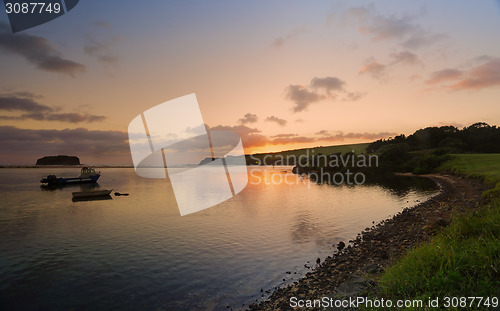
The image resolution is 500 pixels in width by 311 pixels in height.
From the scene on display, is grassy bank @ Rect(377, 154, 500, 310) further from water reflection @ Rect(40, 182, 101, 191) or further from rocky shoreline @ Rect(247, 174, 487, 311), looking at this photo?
water reflection @ Rect(40, 182, 101, 191)

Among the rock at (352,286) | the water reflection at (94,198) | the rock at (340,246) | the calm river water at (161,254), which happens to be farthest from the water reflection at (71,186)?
the rock at (352,286)

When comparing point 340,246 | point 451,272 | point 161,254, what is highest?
point 451,272

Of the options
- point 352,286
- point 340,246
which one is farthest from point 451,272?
point 340,246

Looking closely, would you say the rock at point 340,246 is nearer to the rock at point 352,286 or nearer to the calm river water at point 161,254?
the calm river water at point 161,254

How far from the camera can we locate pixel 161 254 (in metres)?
20.3

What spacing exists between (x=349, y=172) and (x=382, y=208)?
77.2 m

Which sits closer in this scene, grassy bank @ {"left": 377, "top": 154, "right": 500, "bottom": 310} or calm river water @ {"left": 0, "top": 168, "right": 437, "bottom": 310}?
grassy bank @ {"left": 377, "top": 154, "right": 500, "bottom": 310}

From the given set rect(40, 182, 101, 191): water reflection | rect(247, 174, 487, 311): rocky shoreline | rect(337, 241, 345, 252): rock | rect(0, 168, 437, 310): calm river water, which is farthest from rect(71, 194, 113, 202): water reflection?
rect(247, 174, 487, 311): rocky shoreline

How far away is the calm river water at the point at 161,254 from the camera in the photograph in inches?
540

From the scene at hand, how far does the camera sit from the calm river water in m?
13.7

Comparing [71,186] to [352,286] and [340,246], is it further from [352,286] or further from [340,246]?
[352,286]

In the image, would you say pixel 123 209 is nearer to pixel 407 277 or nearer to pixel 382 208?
pixel 382 208

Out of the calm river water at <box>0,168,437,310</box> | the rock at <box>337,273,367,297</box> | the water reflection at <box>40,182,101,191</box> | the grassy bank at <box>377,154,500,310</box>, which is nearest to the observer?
the grassy bank at <box>377,154,500,310</box>

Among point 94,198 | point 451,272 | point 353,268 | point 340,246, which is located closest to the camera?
point 451,272
